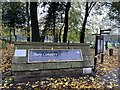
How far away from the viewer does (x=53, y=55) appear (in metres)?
5.51

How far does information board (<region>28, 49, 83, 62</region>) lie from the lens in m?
5.31

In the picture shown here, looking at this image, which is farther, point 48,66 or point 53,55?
point 53,55

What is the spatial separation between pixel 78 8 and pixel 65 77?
13601 millimetres

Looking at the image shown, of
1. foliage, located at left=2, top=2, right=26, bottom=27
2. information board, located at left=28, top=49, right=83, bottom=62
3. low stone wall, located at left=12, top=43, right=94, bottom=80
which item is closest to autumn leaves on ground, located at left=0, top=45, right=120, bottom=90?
low stone wall, located at left=12, top=43, right=94, bottom=80

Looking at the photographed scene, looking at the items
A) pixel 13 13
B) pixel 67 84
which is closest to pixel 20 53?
pixel 67 84

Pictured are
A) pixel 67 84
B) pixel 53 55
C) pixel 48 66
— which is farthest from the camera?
pixel 53 55

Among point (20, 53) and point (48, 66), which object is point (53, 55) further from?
point (20, 53)

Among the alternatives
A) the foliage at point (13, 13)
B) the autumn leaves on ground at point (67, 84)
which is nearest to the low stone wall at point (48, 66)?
the autumn leaves on ground at point (67, 84)

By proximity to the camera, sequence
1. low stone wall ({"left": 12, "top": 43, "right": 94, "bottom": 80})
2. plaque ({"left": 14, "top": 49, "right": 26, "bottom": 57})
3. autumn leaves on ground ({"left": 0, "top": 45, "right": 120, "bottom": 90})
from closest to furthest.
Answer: autumn leaves on ground ({"left": 0, "top": 45, "right": 120, "bottom": 90}) < low stone wall ({"left": 12, "top": 43, "right": 94, "bottom": 80}) < plaque ({"left": 14, "top": 49, "right": 26, "bottom": 57})

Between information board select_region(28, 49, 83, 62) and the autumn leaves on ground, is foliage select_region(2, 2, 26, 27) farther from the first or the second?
information board select_region(28, 49, 83, 62)

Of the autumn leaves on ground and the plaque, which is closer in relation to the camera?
the autumn leaves on ground

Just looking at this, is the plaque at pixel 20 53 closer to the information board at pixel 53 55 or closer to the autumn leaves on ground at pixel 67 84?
the information board at pixel 53 55

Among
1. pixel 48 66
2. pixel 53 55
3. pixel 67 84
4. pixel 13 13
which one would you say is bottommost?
pixel 67 84

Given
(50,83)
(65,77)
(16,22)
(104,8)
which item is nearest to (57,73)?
(65,77)
